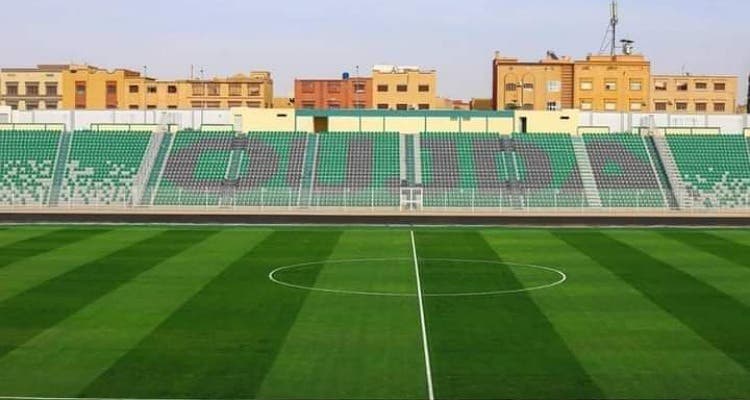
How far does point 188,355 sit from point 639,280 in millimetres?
13961

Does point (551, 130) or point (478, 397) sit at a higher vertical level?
point (551, 130)

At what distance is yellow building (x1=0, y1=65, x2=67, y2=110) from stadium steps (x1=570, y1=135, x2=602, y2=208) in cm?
6801

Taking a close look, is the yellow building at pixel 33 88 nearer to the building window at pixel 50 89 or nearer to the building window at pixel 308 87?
the building window at pixel 50 89

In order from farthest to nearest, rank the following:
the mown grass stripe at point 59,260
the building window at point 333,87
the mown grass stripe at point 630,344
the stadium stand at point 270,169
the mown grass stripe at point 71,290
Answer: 1. the building window at point 333,87
2. the stadium stand at point 270,169
3. the mown grass stripe at point 59,260
4. the mown grass stripe at point 71,290
5. the mown grass stripe at point 630,344

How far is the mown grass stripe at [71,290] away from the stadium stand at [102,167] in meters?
17.5

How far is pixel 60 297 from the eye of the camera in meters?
24.5

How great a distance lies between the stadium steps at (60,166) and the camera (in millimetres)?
52694

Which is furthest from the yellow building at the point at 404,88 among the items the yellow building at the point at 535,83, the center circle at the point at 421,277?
the center circle at the point at 421,277

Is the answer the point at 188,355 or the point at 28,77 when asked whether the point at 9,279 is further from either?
the point at 28,77

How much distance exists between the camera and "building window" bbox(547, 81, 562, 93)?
98.2 meters

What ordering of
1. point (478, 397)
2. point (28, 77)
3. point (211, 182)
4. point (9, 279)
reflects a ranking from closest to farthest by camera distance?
1. point (478, 397)
2. point (9, 279)
3. point (211, 182)
4. point (28, 77)

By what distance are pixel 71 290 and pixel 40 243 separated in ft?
37.2

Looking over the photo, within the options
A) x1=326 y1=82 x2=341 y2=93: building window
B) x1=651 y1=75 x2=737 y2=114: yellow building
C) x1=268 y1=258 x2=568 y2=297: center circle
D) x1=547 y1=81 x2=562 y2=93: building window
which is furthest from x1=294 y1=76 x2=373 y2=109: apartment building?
x1=268 y1=258 x2=568 y2=297: center circle

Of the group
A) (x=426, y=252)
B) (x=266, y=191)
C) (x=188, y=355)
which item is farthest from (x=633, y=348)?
(x=266, y=191)
